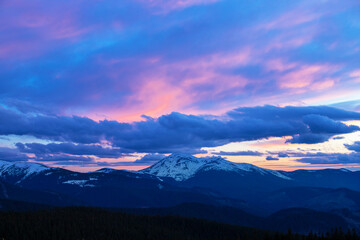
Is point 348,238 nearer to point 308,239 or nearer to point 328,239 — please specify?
point 328,239

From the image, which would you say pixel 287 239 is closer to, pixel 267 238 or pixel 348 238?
pixel 267 238

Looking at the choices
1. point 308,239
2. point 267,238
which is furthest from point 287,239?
point 308,239

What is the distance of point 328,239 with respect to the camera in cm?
19688

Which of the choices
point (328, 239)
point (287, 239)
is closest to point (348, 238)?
point (328, 239)

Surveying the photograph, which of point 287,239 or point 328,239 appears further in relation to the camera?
point 328,239

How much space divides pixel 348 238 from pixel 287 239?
50504 millimetres

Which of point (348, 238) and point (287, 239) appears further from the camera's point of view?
point (348, 238)

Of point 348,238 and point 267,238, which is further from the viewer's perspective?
point 348,238

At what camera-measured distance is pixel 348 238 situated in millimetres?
197625

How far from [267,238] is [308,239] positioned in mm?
33606

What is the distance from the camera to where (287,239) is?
567 feet

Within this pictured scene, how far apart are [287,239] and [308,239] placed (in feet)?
91.6

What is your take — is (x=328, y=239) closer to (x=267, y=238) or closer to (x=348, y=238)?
(x=348, y=238)

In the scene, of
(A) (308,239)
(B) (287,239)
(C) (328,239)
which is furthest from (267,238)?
(C) (328,239)
